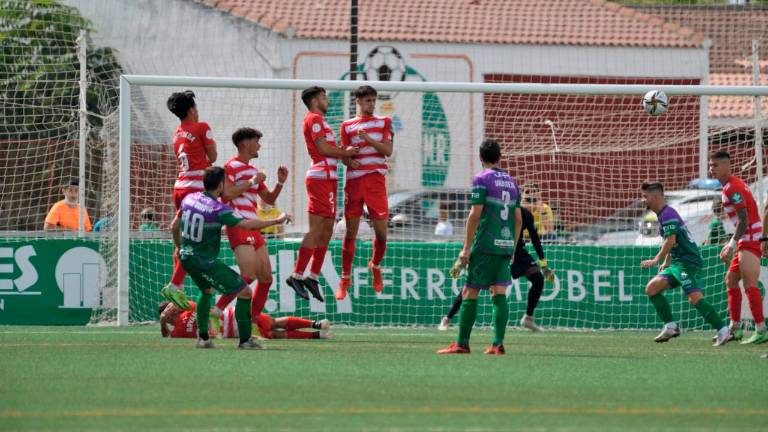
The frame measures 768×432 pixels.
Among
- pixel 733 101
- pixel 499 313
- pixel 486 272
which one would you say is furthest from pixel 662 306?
pixel 733 101

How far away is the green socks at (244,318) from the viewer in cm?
1195

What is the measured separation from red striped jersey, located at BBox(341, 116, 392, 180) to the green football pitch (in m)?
2.06

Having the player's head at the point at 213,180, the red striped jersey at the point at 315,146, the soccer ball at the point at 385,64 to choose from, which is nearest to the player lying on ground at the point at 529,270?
the red striped jersey at the point at 315,146

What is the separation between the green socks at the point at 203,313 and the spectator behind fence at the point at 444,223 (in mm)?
8241

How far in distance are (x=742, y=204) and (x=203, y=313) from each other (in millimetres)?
6242

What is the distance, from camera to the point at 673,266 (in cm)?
1395

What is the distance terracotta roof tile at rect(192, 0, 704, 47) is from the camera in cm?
3438

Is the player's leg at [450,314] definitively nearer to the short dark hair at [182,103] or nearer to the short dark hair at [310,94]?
the short dark hair at [310,94]

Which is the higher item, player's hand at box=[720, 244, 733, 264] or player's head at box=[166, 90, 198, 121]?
player's head at box=[166, 90, 198, 121]

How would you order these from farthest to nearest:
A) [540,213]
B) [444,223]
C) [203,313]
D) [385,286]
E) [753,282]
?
[444,223] < [540,213] < [385,286] < [753,282] < [203,313]

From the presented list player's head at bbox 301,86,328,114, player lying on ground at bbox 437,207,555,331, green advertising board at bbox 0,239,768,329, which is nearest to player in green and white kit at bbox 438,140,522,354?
player's head at bbox 301,86,328,114

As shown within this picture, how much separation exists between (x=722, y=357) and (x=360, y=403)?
5079 mm

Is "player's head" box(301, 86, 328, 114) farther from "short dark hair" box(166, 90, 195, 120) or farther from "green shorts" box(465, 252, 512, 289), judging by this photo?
"green shorts" box(465, 252, 512, 289)

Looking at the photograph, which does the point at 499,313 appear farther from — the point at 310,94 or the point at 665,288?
the point at 310,94
